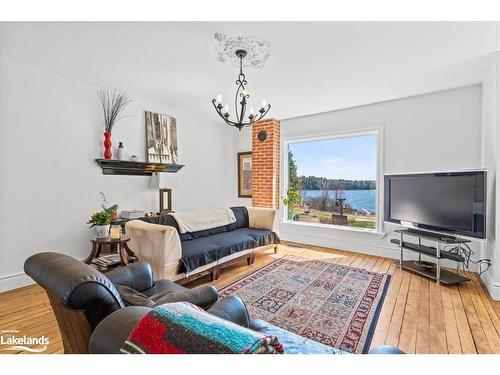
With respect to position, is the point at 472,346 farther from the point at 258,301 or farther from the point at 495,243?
the point at 258,301

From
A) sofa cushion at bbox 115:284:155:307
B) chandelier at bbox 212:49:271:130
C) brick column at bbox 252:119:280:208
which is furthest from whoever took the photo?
brick column at bbox 252:119:280:208

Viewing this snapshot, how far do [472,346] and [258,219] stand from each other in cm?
292

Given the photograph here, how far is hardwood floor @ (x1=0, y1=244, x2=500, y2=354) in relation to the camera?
189 centimetres

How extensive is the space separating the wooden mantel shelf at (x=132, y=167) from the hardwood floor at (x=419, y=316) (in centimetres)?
164

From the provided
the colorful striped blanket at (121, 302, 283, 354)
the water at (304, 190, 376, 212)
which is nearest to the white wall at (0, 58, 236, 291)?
the colorful striped blanket at (121, 302, 283, 354)

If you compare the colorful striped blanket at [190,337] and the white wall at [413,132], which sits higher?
→ the white wall at [413,132]

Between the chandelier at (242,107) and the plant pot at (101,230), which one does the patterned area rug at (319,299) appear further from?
the chandelier at (242,107)

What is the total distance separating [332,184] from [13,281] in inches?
187

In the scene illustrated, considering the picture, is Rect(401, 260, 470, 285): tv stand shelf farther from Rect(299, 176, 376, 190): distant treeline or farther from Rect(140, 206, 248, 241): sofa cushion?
Rect(140, 206, 248, 241): sofa cushion

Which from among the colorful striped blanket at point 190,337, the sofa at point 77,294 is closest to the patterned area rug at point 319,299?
the sofa at point 77,294

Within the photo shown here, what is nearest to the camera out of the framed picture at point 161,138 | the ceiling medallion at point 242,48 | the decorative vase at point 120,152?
the ceiling medallion at point 242,48

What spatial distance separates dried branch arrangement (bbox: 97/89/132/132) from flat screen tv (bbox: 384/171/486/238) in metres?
4.04

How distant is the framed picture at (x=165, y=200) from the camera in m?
4.13
